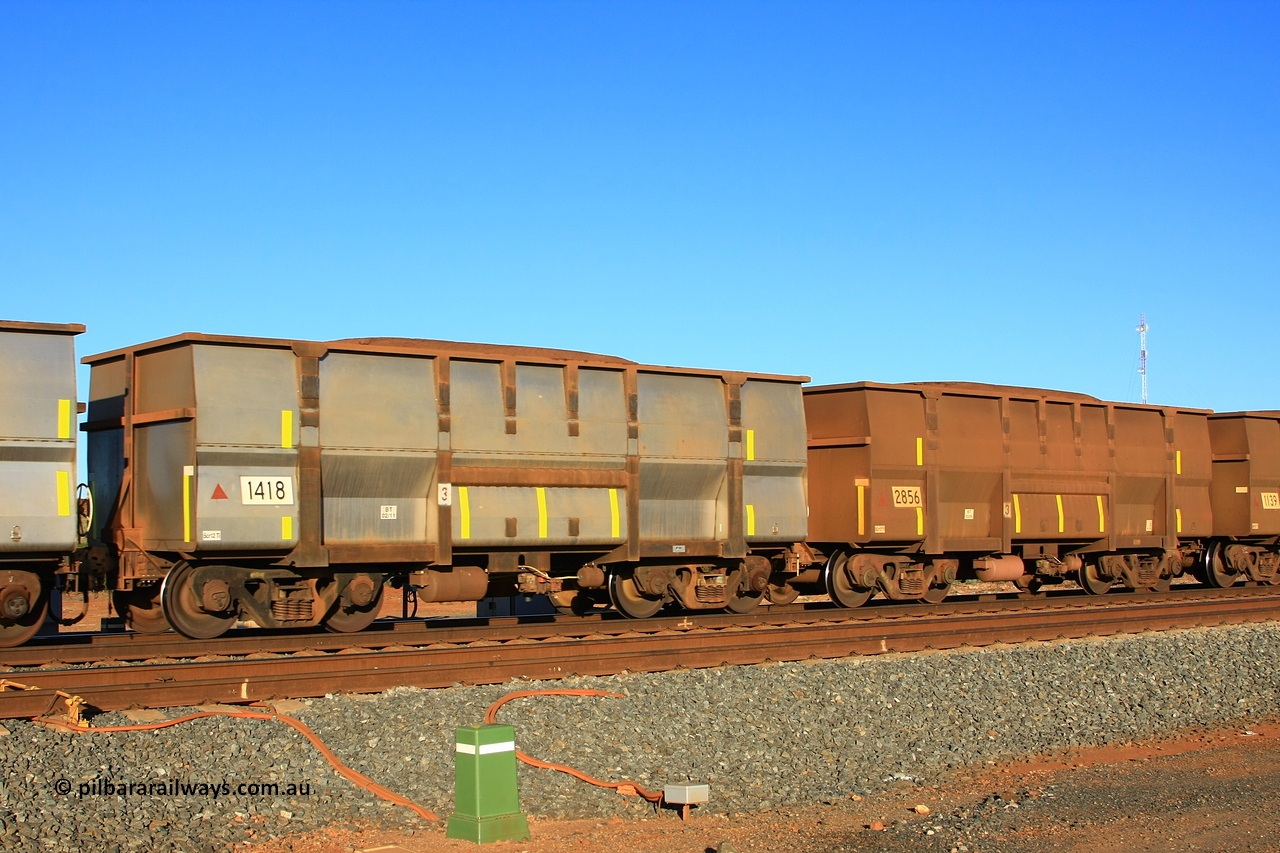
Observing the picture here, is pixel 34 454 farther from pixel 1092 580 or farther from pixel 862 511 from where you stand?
pixel 1092 580

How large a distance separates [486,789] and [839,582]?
12055mm

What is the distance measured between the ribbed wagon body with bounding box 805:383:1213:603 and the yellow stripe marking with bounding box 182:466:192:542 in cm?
941

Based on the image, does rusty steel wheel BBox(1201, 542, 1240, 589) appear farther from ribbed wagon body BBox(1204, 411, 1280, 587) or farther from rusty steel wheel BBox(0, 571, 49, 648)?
rusty steel wheel BBox(0, 571, 49, 648)

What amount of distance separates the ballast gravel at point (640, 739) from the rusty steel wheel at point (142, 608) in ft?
16.6

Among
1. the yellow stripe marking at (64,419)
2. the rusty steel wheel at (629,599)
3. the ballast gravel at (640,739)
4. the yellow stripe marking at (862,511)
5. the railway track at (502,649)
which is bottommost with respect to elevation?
the ballast gravel at (640,739)

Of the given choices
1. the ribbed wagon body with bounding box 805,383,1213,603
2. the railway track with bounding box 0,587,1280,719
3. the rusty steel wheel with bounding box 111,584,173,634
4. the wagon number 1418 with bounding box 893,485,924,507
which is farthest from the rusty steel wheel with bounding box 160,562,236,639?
the wagon number 1418 with bounding box 893,485,924,507

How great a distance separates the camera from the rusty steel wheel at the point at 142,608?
14383mm

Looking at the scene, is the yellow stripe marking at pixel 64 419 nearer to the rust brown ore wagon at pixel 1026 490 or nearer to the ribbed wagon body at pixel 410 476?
the ribbed wagon body at pixel 410 476

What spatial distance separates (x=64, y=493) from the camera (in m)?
12.4

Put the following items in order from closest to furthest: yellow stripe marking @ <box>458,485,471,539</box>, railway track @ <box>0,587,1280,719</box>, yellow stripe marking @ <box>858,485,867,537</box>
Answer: railway track @ <box>0,587,1280,719</box>
yellow stripe marking @ <box>458,485,471,539</box>
yellow stripe marking @ <box>858,485,867,537</box>

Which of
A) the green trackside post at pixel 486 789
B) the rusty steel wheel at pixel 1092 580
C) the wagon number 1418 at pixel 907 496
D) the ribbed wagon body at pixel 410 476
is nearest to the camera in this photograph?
the green trackside post at pixel 486 789

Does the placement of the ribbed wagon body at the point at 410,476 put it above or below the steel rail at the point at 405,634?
above

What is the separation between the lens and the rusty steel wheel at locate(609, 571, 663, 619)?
16.7m

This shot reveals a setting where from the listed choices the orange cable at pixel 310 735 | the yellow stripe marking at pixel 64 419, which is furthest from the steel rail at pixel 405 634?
the orange cable at pixel 310 735
